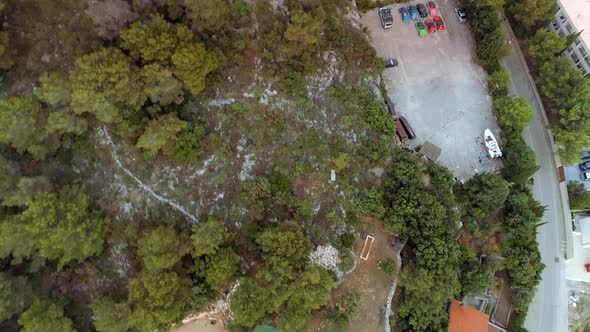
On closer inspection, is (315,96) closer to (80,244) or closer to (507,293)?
(80,244)

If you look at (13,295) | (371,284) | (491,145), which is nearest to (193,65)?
(13,295)

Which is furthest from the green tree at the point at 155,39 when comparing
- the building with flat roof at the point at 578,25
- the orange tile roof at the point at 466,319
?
the building with flat roof at the point at 578,25

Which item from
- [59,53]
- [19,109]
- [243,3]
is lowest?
[19,109]

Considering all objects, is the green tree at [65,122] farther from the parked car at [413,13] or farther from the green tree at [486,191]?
the green tree at [486,191]

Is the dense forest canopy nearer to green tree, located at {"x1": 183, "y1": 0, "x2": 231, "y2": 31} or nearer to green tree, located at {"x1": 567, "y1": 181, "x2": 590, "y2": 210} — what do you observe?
green tree, located at {"x1": 183, "y1": 0, "x2": 231, "y2": 31}

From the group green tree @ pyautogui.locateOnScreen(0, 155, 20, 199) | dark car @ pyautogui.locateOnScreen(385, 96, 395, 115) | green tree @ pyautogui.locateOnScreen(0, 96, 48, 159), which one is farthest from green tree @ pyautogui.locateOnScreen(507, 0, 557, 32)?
green tree @ pyautogui.locateOnScreen(0, 155, 20, 199)

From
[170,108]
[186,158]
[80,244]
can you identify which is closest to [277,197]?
[186,158]
